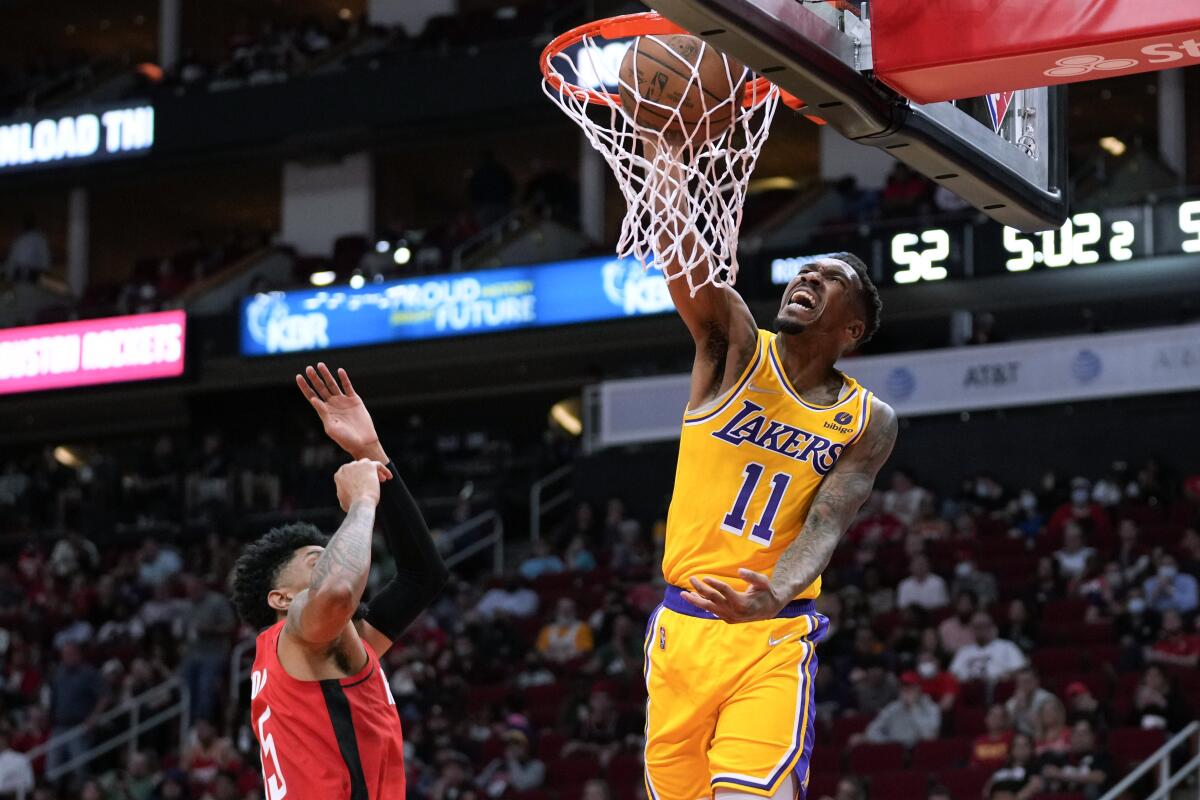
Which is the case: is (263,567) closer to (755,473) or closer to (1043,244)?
(755,473)

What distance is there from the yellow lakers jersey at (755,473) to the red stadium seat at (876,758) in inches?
266

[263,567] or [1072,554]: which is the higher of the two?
[263,567]

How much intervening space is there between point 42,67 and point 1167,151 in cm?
1591

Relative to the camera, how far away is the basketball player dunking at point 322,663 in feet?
15.9

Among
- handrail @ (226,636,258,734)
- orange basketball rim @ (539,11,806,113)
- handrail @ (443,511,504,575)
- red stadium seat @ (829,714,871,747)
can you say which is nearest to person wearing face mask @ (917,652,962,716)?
red stadium seat @ (829,714,871,747)

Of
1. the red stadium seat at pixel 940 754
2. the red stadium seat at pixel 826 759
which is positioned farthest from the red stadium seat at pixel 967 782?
the red stadium seat at pixel 826 759

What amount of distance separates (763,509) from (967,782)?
6.44 metres

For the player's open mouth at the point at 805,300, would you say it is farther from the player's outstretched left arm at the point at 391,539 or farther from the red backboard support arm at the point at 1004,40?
the player's outstretched left arm at the point at 391,539

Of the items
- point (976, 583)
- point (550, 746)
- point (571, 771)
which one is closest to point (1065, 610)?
point (976, 583)

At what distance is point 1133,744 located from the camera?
11.4 m

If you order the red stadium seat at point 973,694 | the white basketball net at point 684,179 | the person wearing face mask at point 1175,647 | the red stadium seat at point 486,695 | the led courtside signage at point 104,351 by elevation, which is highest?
the led courtside signage at point 104,351

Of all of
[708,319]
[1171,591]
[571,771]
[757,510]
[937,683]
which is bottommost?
[571,771]

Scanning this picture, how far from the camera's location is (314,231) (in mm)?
26047

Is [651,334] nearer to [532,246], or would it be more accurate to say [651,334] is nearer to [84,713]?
[532,246]
